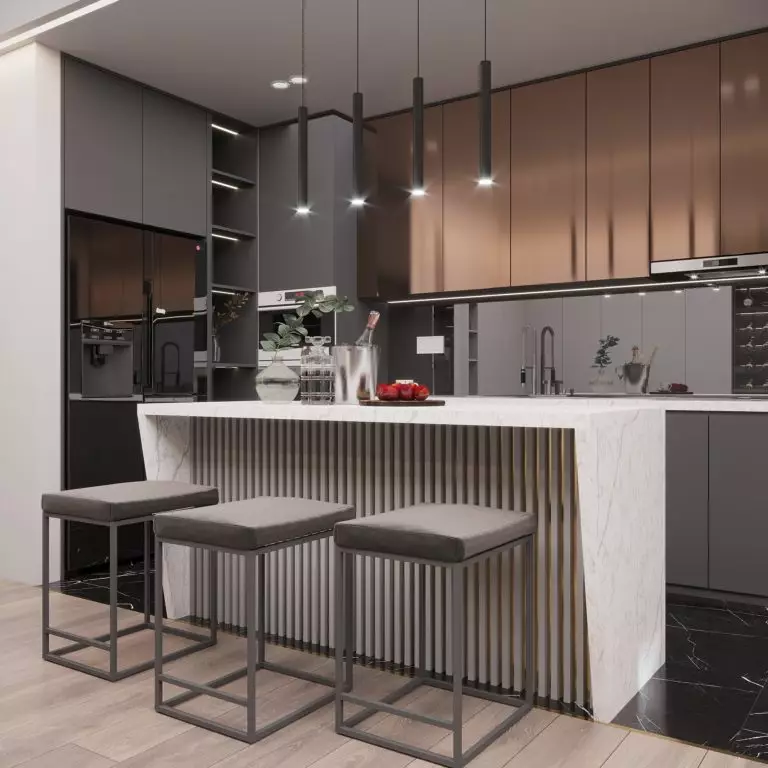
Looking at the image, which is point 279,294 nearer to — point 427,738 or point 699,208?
point 699,208

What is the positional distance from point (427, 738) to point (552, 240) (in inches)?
113

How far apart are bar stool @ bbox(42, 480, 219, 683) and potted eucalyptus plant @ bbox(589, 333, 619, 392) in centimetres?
234

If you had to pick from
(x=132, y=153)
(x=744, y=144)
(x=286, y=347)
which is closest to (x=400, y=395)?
(x=286, y=347)

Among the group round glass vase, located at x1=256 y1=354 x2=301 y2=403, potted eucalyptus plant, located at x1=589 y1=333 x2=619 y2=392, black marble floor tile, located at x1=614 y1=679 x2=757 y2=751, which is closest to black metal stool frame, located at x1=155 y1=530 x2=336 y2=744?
round glass vase, located at x1=256 y1=354 x2=301 y2=403

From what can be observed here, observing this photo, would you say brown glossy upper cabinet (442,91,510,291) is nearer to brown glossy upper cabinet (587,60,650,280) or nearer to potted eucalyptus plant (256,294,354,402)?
brown glossy upper cabinet (587,60,650,280)

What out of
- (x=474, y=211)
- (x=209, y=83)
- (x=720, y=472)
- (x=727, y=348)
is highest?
(x=209, y=83)

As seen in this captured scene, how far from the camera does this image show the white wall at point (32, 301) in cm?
382

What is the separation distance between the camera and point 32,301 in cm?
388

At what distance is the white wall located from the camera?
382cm

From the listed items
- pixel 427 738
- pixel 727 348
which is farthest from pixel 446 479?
pixel 727 348

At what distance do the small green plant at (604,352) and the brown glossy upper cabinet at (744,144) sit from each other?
741 mm

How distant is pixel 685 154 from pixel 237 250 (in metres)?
2.79

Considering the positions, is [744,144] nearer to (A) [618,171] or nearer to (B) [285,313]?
(A) [618,171]

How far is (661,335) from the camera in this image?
4047 mm
